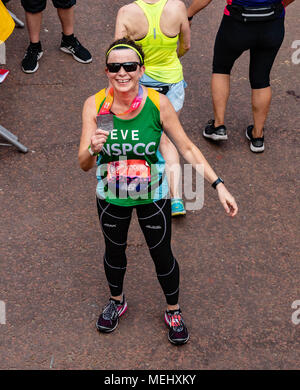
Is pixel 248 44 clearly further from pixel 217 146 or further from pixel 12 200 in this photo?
pixel 12 200

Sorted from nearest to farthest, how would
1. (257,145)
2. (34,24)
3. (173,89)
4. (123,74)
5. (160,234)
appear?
(123,74) < (160,234) < (173,89) < (257,145) < (34,24)

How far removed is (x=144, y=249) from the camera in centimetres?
473

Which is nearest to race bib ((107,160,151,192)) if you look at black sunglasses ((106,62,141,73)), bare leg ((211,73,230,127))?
black sunglasses ((106,62,141,73))

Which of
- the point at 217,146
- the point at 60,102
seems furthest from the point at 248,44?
the point at 60,102

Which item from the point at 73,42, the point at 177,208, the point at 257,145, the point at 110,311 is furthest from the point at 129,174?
the point at 73,42

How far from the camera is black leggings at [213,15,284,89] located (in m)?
4.98

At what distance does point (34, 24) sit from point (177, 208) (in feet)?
9.50

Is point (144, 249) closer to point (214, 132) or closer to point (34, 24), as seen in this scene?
point (214, 132)

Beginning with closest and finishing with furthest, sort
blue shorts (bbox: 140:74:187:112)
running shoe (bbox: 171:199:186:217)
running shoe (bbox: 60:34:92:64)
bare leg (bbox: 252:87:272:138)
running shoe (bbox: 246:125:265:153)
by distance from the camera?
1. blue shorts (bbox: 140:74:187:112)
2. running shoe (bbox: 171:199:186:217)
3. bare leg (bbox: 252:87:272:138)
4. running shoe (bbox: 246:125:265:153)
5. running shoe (bbox: 60:34:92:64)

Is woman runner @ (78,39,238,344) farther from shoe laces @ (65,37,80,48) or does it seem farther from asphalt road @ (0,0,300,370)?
shoe laces @ (65,37,80,48)

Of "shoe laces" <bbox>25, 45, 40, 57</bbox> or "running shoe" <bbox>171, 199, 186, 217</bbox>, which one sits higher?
"shoe laces" <bbox>25, 45, 40, 57</bbox>

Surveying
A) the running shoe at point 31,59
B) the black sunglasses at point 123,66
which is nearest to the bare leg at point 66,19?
the running shoe at point 31,59

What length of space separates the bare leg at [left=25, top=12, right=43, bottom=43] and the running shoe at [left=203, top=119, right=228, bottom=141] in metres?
2.27
